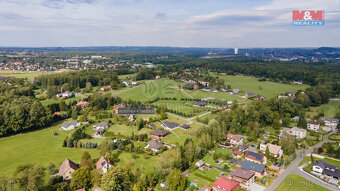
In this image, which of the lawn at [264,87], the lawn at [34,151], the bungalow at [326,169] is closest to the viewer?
the bungalow at [326,169]

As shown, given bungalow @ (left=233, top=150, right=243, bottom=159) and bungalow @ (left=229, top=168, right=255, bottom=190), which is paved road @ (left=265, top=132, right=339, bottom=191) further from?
bungalow @ (left=233, top=150, right=243, bottom=159)

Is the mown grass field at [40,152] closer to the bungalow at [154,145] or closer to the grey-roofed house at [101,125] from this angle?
the bungalow at [154,145]

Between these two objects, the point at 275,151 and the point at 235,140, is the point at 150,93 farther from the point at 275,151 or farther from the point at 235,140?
the point at 275,151

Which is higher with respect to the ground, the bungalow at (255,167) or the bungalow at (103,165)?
the bungalow at (103,165)

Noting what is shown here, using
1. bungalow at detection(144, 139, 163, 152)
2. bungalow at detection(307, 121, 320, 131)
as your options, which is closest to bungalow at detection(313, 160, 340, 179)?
bungalow at detection(307, 121, 320, 131)

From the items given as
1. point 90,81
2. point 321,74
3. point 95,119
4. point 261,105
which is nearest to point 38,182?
point 95,119

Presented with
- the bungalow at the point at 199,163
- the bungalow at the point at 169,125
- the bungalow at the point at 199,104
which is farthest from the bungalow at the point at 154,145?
the bungalow at the point at 199,104
